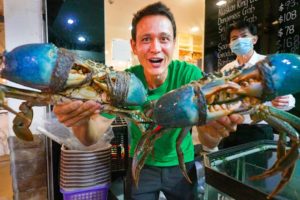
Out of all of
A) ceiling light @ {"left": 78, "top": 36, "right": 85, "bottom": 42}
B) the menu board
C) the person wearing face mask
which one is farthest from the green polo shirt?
the menu board

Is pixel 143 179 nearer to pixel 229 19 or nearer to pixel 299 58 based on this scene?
pixel 299 58

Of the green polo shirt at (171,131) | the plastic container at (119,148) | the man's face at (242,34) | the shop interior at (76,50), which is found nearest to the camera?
the green polo shirt at (171,131)

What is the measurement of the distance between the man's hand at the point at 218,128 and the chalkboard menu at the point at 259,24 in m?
1.48

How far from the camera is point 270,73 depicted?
19.6 inches

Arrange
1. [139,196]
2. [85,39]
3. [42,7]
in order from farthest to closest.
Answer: [85,39]
[42,7]
[139,196]

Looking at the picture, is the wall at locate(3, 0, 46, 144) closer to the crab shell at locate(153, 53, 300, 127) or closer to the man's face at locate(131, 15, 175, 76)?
the man's face at locate(131, 15, 175, 76)

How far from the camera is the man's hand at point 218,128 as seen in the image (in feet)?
2.36

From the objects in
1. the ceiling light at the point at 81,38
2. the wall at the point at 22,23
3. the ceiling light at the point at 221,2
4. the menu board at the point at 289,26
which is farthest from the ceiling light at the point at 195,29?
the wall at the point at 22,23

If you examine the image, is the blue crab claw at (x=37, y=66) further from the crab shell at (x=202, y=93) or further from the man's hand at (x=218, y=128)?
the man's hand at (x=218, y=128)

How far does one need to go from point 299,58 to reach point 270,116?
0.53 feet

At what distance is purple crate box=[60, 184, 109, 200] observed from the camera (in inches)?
57.7

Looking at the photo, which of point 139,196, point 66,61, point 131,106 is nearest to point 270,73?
point 131,106

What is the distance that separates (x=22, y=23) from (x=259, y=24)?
2.20 meters

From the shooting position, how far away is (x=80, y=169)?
4.85ft
